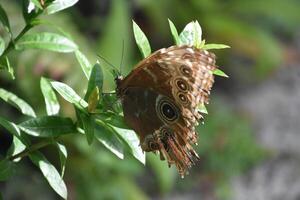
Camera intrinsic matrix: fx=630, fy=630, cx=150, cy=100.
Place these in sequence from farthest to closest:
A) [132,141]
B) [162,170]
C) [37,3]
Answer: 1. [162,170]
2. [132,141]
3. [37,3]

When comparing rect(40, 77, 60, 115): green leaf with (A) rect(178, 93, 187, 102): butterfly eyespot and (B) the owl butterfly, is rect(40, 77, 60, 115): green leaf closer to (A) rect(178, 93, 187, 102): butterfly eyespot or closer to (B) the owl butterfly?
(B) the owl butterfly

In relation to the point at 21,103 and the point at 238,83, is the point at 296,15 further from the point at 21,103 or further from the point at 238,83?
the point at 21,103

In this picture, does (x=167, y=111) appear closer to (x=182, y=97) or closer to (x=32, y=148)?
(x=182, y=97)

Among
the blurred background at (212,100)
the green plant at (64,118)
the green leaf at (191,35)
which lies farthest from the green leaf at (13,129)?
the blurred background at (212,100)

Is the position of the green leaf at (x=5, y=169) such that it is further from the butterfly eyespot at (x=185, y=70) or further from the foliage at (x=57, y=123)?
the butterfly eyespot at (x=185, y=70)

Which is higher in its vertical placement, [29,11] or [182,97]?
[29,11]

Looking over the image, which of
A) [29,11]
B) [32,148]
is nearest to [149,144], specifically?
[32,148]

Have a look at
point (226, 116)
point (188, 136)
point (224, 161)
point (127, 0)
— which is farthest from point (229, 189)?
point (188, 136)
